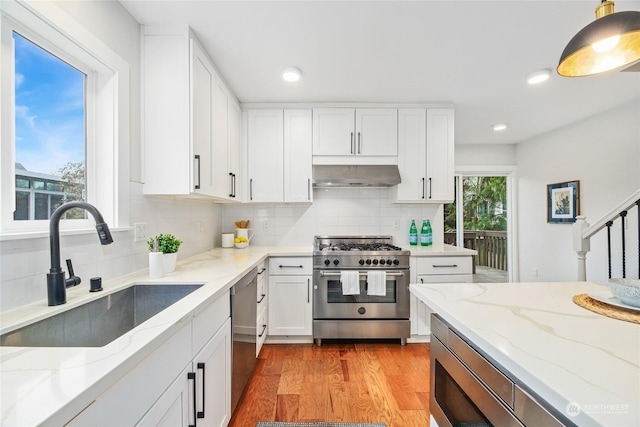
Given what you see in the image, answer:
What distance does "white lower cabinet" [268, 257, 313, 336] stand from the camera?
2.72 meters

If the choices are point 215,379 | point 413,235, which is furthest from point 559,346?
point 413,235

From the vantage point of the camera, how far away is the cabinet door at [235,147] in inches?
104

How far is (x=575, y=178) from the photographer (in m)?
3.59

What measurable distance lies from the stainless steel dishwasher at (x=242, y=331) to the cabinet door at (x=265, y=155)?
1028 mm

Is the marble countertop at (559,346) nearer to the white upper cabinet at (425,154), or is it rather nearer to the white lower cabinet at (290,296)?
the white lower cabinet at (290,296)

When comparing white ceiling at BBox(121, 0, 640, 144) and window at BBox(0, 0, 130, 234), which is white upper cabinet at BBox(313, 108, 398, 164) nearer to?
white ceiling at BBox(121, 0, 640, 144)

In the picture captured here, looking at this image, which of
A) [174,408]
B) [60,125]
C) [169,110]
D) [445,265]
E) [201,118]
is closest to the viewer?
[174,408]

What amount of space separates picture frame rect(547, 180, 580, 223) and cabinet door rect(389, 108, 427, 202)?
2.17 metres

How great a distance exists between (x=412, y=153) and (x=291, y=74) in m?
1.51

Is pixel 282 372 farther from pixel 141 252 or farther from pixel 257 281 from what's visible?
pixel 141 252

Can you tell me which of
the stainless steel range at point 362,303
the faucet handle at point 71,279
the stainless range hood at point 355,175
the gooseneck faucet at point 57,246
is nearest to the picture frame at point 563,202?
the stainless range hood at point 355,175

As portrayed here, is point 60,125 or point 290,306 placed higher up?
point 60,125

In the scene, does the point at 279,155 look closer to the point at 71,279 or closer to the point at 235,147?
the point at 235,147

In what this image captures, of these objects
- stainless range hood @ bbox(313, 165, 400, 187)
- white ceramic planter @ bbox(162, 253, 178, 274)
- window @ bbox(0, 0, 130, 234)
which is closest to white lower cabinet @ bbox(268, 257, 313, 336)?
stainless range hood @ bbox(313, 165, 400, 187)
